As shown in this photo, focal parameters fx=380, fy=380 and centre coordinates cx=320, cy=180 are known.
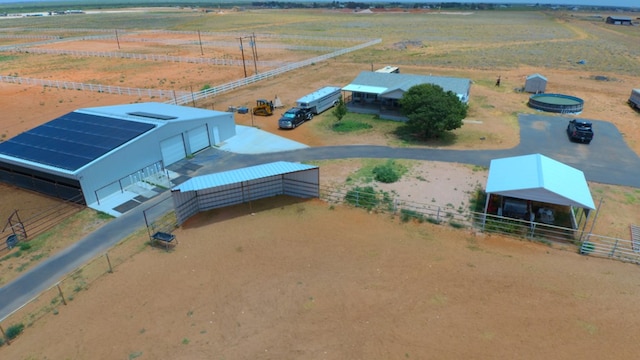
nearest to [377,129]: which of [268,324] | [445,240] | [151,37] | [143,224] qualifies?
[445,240]

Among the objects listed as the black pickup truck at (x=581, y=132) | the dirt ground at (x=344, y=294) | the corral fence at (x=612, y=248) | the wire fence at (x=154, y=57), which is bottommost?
the corral fence at (x=612, y=248)

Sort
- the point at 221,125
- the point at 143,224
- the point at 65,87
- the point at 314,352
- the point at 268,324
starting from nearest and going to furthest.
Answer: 1. the point at 314,352
2. the point at 268,324
3. the point at 143,224
4. the point at 221,125
5. the point at 65,87

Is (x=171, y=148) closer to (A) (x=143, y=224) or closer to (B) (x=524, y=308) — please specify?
(A) (x=143, y=224)

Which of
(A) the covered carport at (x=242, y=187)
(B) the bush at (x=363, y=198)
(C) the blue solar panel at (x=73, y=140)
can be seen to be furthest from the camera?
(C) the blue solar panel at (x=73, y=140)

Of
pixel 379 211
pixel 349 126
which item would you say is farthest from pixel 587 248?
pixel 349 126

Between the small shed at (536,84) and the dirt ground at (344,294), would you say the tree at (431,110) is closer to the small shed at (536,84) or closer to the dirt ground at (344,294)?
the dirt ground at (344,294)

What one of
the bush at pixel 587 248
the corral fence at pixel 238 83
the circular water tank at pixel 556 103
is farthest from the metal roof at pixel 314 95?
the bush at pixel 587 248
